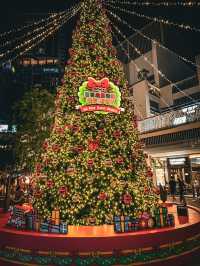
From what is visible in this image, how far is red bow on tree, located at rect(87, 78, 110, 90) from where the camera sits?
22.4 ft

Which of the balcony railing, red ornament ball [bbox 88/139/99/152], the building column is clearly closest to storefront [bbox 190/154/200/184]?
the balcony railing

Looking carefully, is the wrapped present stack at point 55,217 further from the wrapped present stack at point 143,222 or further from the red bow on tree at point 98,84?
the red bow on tree at point 98,84

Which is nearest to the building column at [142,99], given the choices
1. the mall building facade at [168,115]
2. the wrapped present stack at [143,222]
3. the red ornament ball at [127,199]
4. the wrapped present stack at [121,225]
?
the mall building facade at [168,115]

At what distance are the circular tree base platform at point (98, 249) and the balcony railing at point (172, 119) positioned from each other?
12.0m

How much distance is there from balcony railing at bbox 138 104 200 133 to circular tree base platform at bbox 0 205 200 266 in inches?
471

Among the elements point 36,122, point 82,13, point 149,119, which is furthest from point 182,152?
point 82,13

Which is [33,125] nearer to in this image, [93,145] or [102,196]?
[93,145]

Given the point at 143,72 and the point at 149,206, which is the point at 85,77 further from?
the point at 143,72

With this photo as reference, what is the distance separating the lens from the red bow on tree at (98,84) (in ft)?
22.4

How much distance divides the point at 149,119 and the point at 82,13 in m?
12.9

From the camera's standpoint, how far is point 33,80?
6150 centimetres

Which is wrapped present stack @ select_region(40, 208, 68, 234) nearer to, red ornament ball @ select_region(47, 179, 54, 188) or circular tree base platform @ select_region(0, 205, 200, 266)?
circular tree base platform @ select_region(0, 205, 200, 266)

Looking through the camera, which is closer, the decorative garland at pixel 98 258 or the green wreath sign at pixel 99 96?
the decorative garland at pixel 98 258

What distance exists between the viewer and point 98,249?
4680 mm
